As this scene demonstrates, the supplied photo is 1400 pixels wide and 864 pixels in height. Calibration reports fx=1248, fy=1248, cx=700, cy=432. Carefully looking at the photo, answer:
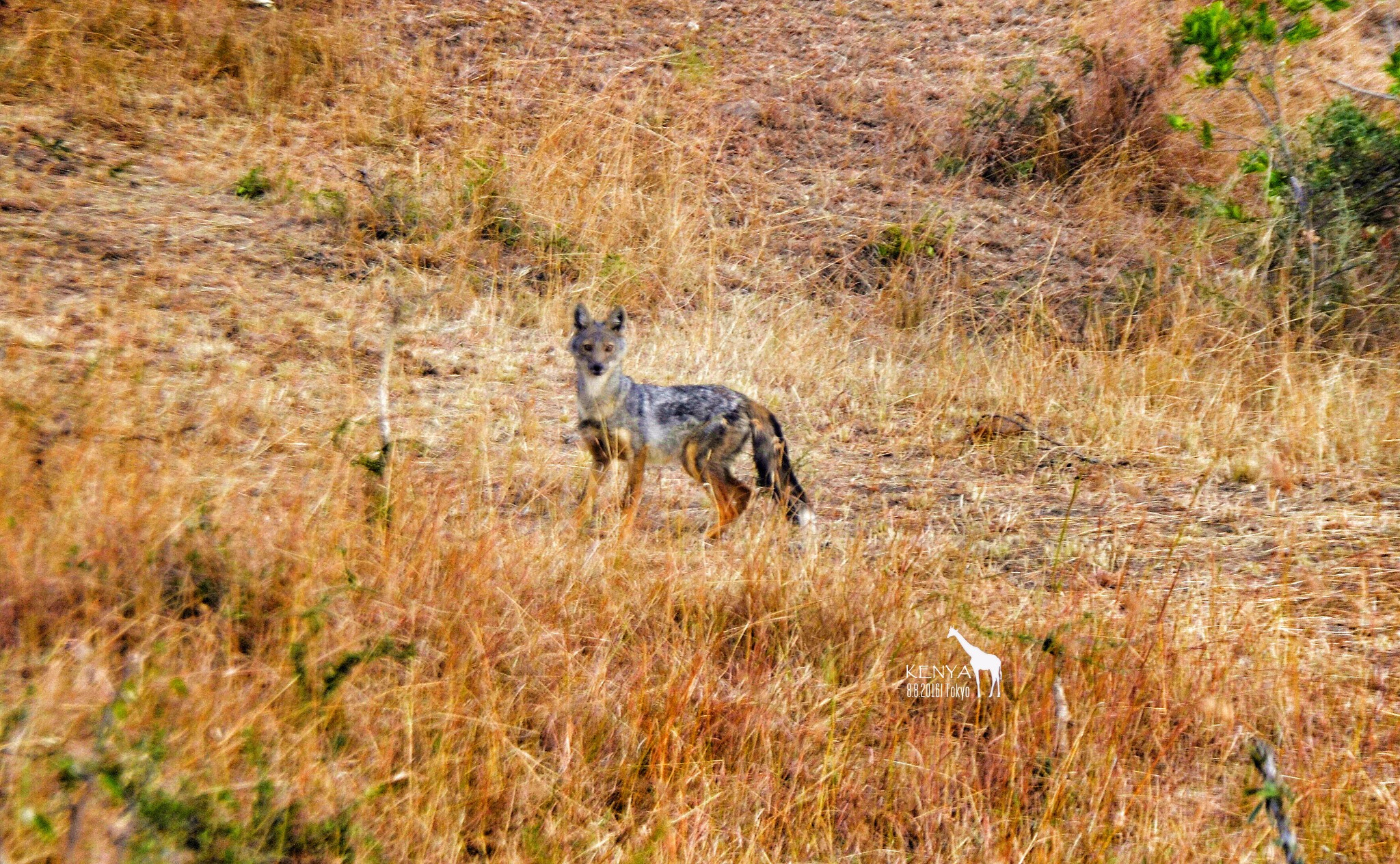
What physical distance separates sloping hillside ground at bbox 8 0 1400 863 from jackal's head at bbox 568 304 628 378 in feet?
1.69

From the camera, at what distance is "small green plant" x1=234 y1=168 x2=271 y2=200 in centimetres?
977

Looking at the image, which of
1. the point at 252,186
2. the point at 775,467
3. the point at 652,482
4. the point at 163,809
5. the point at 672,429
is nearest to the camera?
the point at 163,809

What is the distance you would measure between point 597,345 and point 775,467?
136 cm

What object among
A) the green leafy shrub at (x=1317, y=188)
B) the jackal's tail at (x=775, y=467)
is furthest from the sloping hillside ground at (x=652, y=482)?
the green leafy shrub at (x=1317, y=188)

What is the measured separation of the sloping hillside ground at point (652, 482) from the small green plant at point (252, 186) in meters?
0.05

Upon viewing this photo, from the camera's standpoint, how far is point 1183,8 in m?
13.1

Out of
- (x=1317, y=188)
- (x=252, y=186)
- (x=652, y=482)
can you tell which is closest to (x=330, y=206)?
(x=252, y=186)

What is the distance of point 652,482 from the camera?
24.5 feet

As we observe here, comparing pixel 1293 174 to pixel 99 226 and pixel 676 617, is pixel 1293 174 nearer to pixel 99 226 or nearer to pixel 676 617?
pixel 676 617

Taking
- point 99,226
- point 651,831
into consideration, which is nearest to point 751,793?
point 651,831

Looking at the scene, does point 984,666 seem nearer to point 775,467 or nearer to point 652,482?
point 775,467

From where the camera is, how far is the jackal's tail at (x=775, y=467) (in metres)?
6.16

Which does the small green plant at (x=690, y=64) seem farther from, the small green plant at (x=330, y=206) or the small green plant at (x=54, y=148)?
the small green plant at (x=54, y=148)

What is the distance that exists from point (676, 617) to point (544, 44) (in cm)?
882
